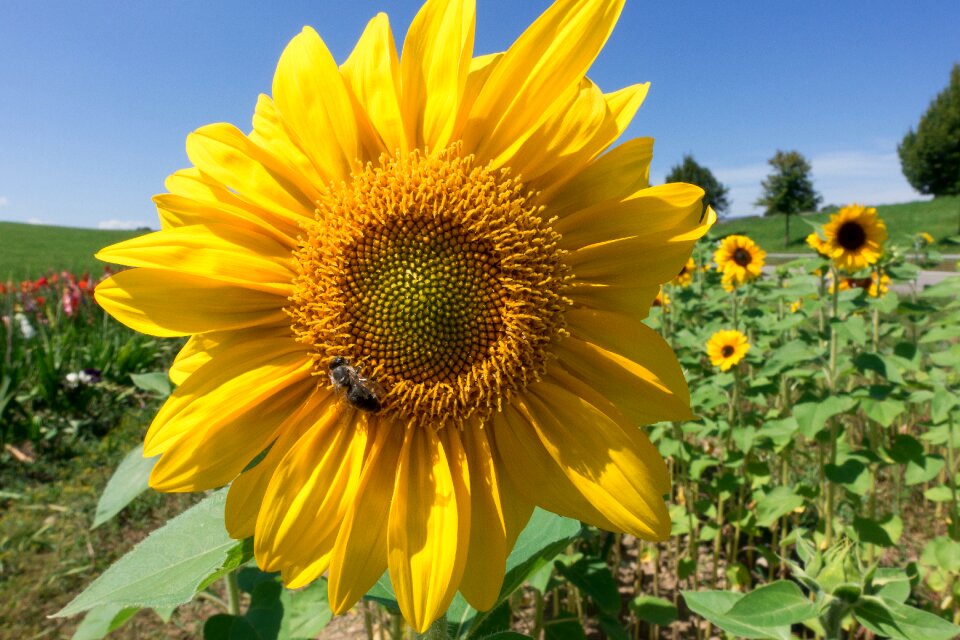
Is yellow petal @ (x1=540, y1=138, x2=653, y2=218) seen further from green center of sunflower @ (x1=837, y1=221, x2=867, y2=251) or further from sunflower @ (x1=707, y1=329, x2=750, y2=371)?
green center of sunflower @ (x1=837, y1=221, x2=867, y2=251)

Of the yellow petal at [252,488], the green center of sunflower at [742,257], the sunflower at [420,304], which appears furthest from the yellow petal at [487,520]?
the green center of sunflower at [742,257]

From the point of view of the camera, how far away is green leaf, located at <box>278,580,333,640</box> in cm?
199

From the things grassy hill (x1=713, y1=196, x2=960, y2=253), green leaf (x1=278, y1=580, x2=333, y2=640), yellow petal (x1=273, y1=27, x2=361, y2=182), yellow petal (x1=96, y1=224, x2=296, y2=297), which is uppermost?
grassy hill (x1=713, y1=196, x2=960, y2=253)

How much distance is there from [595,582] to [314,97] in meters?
2.02

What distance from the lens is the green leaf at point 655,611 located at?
104 inches

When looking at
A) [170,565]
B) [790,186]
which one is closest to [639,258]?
[170,565]

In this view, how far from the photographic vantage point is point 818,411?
3.20m

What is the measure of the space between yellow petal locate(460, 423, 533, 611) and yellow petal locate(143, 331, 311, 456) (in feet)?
1.20

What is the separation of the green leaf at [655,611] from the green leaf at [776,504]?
2.71 ft

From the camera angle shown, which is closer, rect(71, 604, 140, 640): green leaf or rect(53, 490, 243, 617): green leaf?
rect(53, 490, 243, 617): green leaf

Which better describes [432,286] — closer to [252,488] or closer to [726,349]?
[252,488]

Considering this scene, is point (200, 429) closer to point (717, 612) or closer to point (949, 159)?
point (717, 612)

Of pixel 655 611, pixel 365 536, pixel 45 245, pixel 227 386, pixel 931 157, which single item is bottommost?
pixel 655 611

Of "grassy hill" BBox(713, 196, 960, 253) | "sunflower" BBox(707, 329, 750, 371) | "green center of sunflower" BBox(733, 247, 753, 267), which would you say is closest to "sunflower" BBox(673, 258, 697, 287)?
"green center of sunflower" BBox(733, 247, 753, 267)
